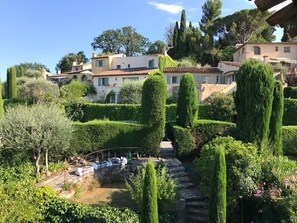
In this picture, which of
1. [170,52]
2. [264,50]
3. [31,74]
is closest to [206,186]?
[264,50]

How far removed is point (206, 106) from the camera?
2878 centimetres

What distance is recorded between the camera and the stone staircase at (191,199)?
12.6m

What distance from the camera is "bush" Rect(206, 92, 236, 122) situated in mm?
26891

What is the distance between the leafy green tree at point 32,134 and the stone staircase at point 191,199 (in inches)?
248

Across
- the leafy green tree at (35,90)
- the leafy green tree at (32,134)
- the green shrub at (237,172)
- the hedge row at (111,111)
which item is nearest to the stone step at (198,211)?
the green shrub at (237,172)

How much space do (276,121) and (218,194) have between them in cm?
804

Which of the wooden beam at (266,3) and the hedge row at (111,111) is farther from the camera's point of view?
the hedge row at (111,111)

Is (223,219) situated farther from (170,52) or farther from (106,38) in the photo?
(106,38)

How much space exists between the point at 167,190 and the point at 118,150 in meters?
7.39

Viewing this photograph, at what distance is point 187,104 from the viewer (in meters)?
19.2

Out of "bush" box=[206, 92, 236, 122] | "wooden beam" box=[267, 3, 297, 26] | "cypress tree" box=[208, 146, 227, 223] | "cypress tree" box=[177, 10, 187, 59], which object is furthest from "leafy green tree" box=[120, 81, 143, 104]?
"wooden beam" box=[267, 3, 297, 26]

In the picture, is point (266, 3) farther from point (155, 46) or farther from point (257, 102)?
point (155, 46)

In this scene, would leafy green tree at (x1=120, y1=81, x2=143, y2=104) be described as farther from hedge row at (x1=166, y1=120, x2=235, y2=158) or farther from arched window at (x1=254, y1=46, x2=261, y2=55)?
arched window at (x1=254, y1=46, x2=261, y2=55)

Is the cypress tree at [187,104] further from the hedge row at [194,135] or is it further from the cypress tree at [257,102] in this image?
the cypress tree at [257,102]
